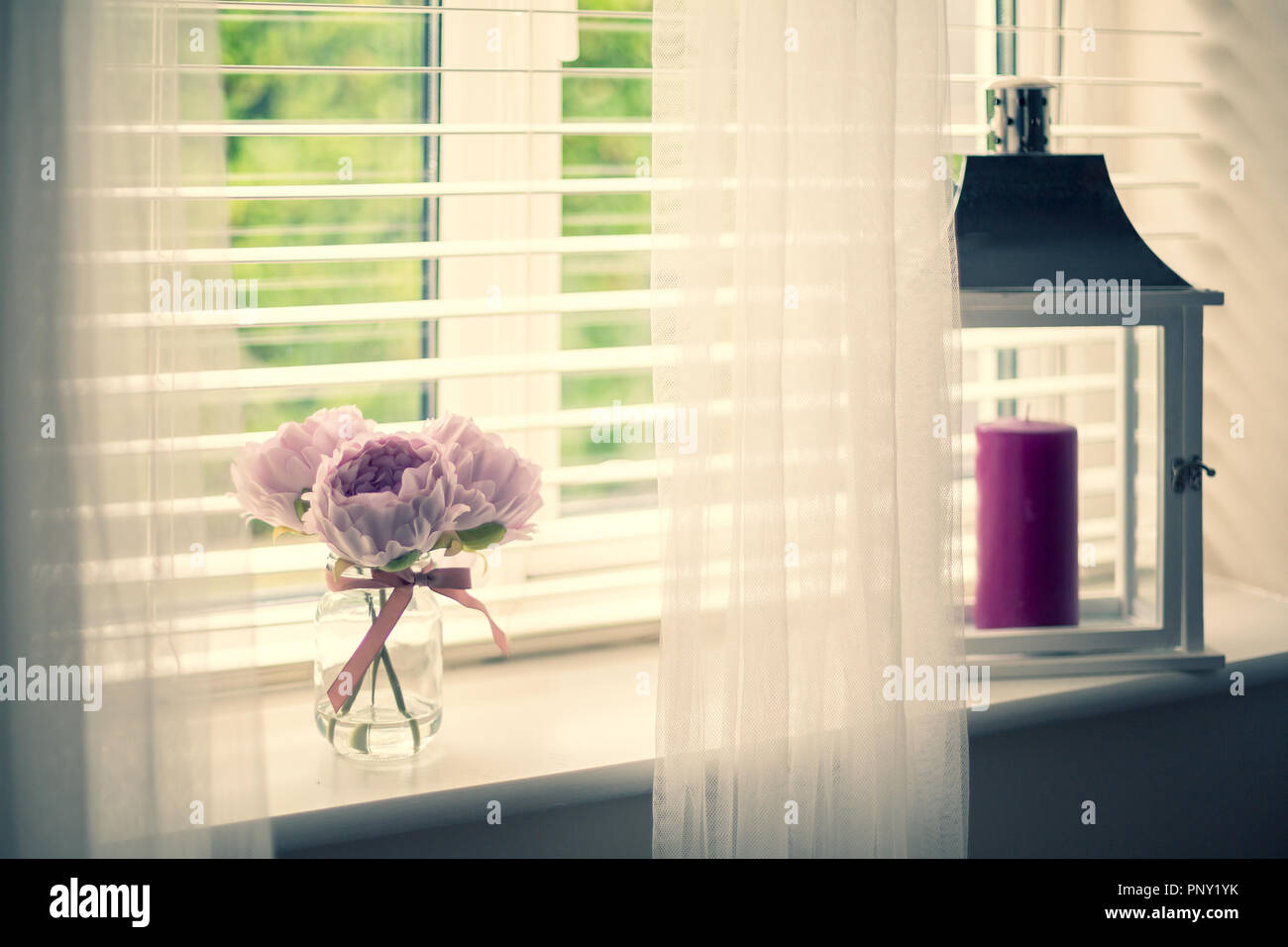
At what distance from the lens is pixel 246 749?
71 cm

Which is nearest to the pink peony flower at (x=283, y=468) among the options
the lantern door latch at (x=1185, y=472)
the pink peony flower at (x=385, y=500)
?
the pink peony flower at (x=385, y=500)

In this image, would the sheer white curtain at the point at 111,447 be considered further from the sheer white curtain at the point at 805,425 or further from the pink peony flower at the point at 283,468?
the sheer white curtain at the point at 805,425

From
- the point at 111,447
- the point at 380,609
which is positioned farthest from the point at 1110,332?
the point at 111,447

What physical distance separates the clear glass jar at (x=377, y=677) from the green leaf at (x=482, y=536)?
3.1 inches

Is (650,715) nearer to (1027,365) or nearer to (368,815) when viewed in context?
(368,815)

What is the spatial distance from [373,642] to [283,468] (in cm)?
15

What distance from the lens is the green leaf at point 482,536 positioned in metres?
0.80

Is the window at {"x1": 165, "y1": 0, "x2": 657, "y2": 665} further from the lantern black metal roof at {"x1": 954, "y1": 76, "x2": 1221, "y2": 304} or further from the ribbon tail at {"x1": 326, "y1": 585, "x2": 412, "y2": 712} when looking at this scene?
the lantern black metal roof at {"x1": 954, "y1": 76, "x2": 1221, "y2": 304}

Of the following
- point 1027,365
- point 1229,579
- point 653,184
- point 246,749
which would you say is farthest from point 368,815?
point 1229,579

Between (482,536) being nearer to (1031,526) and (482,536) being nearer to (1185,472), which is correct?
(1031,526)

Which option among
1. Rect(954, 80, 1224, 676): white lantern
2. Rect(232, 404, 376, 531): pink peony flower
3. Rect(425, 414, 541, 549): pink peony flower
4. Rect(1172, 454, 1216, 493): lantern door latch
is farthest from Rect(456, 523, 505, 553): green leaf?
Rect(1172, 454, 1216, 493): lantern door latch

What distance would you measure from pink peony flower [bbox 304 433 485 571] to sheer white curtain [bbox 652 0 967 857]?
6.7 inches

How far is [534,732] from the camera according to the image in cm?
90

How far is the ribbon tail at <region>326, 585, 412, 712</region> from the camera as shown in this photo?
792 mm
